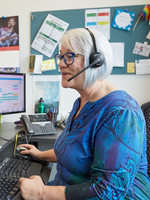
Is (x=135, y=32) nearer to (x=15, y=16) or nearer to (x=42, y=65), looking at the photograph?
(x=42, y=65)

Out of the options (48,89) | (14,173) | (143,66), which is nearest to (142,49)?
(143,66)

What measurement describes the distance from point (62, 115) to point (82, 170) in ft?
3.19

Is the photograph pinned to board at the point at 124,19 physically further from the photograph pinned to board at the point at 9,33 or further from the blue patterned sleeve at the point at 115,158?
the blue patterned sleeve at the point at 115,158

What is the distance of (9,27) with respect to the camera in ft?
5.40

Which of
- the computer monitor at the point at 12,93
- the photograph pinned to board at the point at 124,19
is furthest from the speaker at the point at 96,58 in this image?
the photograph pinned to board at the point at 124,19

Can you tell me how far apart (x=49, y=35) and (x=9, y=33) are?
392 millimetres

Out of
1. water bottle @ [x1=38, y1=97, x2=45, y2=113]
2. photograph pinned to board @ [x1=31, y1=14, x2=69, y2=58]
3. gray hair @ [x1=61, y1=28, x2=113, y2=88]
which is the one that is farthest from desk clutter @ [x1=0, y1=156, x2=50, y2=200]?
photograph pinned to board @ [x1=31, y1=14, x2=69, y2=58]

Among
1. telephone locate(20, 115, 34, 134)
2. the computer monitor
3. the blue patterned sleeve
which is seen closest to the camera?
the blue patterned sleeve

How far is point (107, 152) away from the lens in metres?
0.53

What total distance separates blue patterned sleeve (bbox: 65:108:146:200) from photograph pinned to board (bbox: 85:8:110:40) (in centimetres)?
117

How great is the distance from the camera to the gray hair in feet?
2.20

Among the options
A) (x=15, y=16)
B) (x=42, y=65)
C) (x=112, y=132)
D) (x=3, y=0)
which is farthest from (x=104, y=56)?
(x=3, y=0)

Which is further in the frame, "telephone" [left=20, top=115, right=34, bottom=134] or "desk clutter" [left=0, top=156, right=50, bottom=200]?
"telephone" [left=20, top=115, right=34, bottom=134]

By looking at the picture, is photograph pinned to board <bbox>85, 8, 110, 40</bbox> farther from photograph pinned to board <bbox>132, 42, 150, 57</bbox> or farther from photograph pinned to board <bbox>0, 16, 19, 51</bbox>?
photograph pinned to board <bbox>0, 16, 19, 51</bbox>
